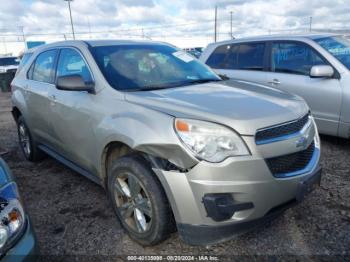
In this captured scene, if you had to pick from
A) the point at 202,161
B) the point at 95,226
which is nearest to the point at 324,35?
the point at 202,161

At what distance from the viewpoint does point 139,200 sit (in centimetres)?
263

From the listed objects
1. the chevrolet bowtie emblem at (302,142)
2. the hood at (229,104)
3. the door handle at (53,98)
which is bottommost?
the chevrolet bowtie emblem at (302,142)

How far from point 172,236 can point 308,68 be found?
3.54m

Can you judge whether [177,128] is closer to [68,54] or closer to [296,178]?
[296,178]

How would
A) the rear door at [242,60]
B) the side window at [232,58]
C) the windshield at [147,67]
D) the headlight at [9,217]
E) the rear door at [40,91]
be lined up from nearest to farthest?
the headlight at [9,217]
the windshield at [147,67]
the rear door at [40,91]
the rear door at [242,60]
the side window at [232,58]

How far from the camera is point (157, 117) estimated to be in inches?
95.1

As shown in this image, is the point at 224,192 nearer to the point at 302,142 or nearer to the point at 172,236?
the point at 302,142

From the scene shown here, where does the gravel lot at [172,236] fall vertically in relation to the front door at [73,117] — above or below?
below


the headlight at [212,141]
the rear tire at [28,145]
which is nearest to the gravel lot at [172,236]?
the rear tire at [28,145]

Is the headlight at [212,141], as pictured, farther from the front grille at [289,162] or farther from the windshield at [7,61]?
the windshield at [7,61]

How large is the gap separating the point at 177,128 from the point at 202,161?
0.30 m

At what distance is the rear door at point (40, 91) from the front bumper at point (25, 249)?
91.3 inches

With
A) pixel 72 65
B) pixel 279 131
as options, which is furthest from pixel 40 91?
pixel 279 131

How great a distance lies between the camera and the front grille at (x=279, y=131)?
2.29m
